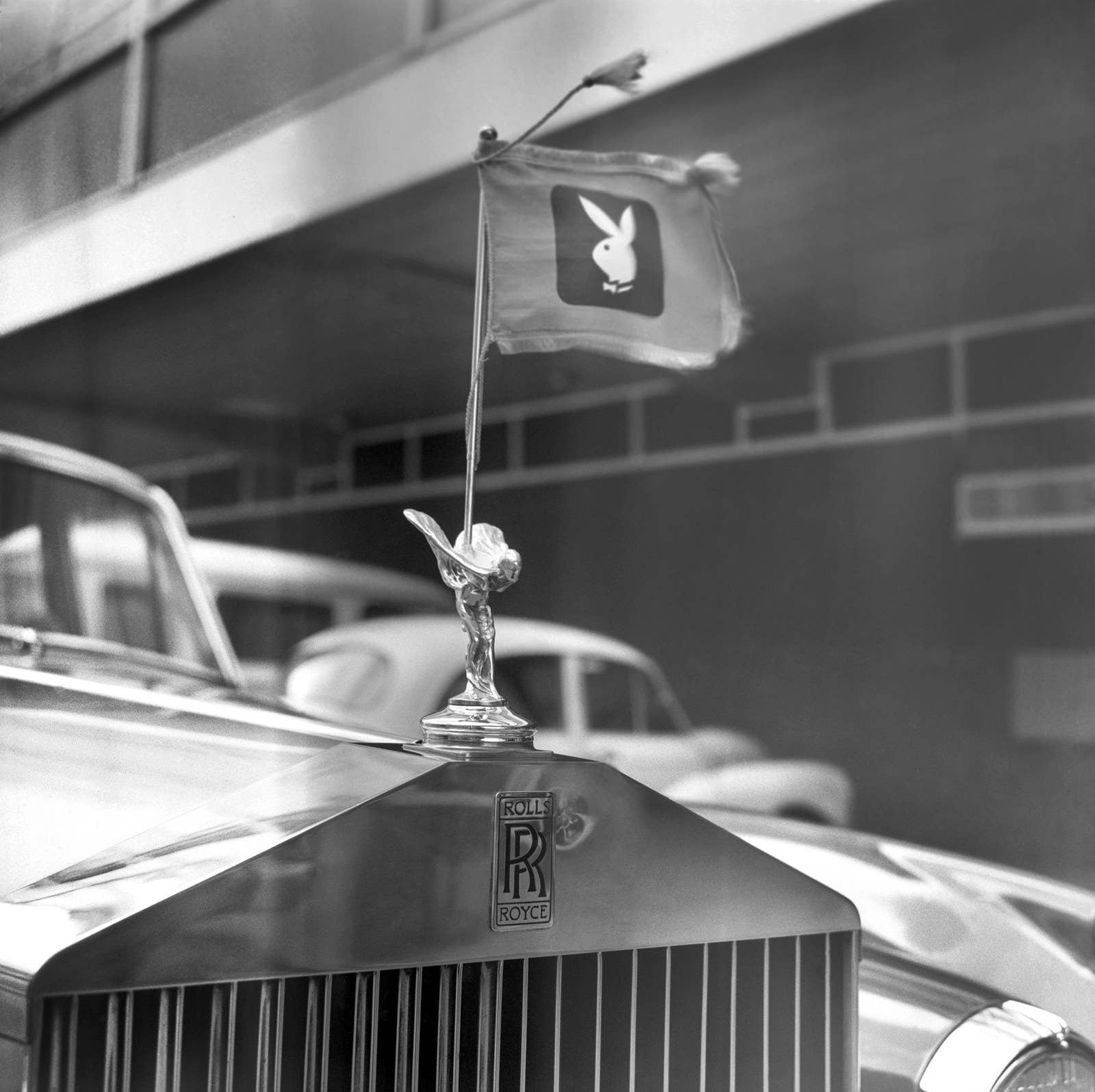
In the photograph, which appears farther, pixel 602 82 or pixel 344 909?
pixel 602 82

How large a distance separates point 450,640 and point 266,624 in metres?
0.22

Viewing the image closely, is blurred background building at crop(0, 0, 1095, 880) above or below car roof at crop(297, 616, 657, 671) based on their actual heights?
above

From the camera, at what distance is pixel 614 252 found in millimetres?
1391

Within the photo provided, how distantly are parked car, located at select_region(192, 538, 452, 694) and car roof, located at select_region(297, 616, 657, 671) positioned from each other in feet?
0.05

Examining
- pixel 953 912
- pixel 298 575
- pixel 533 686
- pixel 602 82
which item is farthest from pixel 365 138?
pixel 953 912

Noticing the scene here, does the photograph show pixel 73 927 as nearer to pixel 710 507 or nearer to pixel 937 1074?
pixel 937 1074

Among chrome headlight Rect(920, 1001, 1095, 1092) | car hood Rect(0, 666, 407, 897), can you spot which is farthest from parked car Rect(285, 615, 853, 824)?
chrome headlight Rect(920, 1001, 1095, 1092)

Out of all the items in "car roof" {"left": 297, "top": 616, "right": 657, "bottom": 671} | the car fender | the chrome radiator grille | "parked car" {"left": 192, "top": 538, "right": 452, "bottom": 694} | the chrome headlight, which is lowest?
the chrome headlight

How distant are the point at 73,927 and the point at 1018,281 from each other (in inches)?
62.6

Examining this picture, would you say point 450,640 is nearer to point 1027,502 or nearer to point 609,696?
point 609,696

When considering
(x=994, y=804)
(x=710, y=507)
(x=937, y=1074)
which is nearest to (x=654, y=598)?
(x=710, y=507)

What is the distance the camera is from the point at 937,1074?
1.17 meters

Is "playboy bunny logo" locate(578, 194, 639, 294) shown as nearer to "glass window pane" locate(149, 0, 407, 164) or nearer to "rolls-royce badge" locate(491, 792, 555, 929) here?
"glass window pane" locate(149, 0, 407, 164)

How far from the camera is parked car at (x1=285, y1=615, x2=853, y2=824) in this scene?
1367 mm
